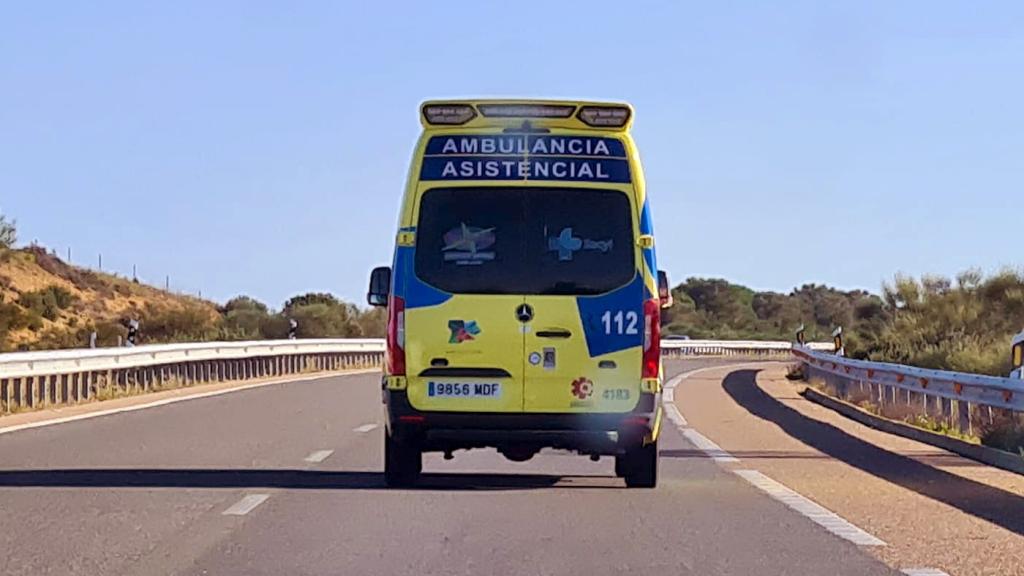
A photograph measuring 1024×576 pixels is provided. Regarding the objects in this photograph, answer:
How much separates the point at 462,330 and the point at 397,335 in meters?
0.50

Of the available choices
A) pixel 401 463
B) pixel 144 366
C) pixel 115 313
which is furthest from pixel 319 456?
pixel 115 313

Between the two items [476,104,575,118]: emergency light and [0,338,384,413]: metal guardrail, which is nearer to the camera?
[476,104,575,118]: emergency light

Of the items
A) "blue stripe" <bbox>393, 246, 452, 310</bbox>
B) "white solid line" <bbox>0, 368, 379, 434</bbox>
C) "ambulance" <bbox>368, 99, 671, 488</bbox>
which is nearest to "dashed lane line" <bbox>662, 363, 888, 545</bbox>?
"ambulance" <bbox>368, 99, 671, 488</bbox>

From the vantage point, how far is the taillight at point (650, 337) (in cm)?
1230

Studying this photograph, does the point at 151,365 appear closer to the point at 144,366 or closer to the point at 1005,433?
the point at 144,366

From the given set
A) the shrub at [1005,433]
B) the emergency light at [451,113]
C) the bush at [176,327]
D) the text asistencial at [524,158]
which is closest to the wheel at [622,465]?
the text asistencial at [524,158]

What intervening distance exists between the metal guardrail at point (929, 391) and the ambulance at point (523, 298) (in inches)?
226

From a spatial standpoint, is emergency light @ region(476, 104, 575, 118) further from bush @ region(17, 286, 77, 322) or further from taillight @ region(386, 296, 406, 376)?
bush @ region(17, 286, 77, 322)

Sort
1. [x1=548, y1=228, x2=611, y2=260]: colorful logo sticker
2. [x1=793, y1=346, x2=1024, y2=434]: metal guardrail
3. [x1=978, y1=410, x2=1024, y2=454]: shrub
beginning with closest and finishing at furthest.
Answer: [x1=548, y1=228, x2=611, y2=260]: colorful logo sticker < [x1=978, y1=410, x2=1024, y2=454]: shrub < [x1=793, y1=346, x2=1024, y2=434]: metal guardrail

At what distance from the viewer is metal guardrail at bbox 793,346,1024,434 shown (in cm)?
1739

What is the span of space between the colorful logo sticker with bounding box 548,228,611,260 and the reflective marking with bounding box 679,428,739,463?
15.8 feet

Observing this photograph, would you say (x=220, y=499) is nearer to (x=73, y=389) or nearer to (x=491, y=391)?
(x=491, y=391)

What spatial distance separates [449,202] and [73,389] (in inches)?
598

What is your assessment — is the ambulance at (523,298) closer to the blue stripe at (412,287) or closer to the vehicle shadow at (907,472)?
the blue stripe at (412,287)
